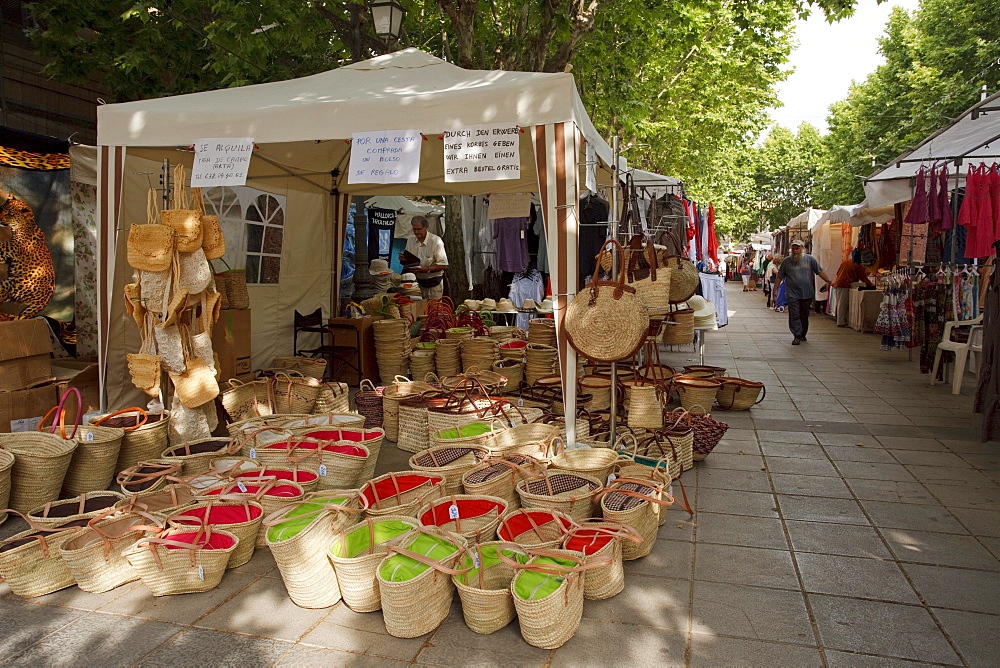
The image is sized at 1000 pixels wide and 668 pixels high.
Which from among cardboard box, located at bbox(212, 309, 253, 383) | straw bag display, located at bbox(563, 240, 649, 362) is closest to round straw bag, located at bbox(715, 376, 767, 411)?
straw bag display, located at bbox(563, 240, 649, 362)

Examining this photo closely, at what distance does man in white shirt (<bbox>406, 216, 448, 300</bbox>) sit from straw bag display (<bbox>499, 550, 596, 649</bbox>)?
7.05 metres

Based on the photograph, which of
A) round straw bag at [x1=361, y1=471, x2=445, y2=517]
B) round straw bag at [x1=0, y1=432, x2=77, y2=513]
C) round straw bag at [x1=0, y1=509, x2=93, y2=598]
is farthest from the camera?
round straw bag at [x1=0, y1=432, x2=77, y2=513]

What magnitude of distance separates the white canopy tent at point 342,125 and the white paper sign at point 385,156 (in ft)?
0.23

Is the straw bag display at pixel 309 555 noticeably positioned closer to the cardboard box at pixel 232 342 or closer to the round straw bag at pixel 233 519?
the round straw bag at pixel 233 519

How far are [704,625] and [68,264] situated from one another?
21.4 feet

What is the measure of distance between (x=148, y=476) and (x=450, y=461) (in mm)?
1696

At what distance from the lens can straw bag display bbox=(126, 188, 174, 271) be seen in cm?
450

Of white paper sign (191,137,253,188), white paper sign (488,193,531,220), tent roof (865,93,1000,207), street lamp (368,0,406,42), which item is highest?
street lamp (368,0,406,42)

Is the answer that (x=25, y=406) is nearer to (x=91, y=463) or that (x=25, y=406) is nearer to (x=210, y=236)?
(x=91, y=463)

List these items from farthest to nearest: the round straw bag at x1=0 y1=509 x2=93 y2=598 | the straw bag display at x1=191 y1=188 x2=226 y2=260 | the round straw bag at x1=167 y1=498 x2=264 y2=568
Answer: the straw bag display at x1=191 y1=188 x2=226 y2=260, the round straw bag at x1=167 y1=498 x2=264 y2=568, the round straw bag at x1=0 y1=509 x2=93 y2=598

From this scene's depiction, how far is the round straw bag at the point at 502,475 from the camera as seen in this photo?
3512mm

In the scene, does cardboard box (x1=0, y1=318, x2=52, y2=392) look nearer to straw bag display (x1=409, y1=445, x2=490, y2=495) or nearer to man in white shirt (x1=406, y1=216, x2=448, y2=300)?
straw bag display (x1=409, y1=445, x2=490, y2=495)

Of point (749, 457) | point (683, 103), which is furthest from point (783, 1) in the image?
point (749, 457)

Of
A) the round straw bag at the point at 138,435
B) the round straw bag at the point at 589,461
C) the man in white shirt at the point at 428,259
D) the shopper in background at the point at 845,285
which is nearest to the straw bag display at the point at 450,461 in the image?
the round straw bag at the point at 589,461
